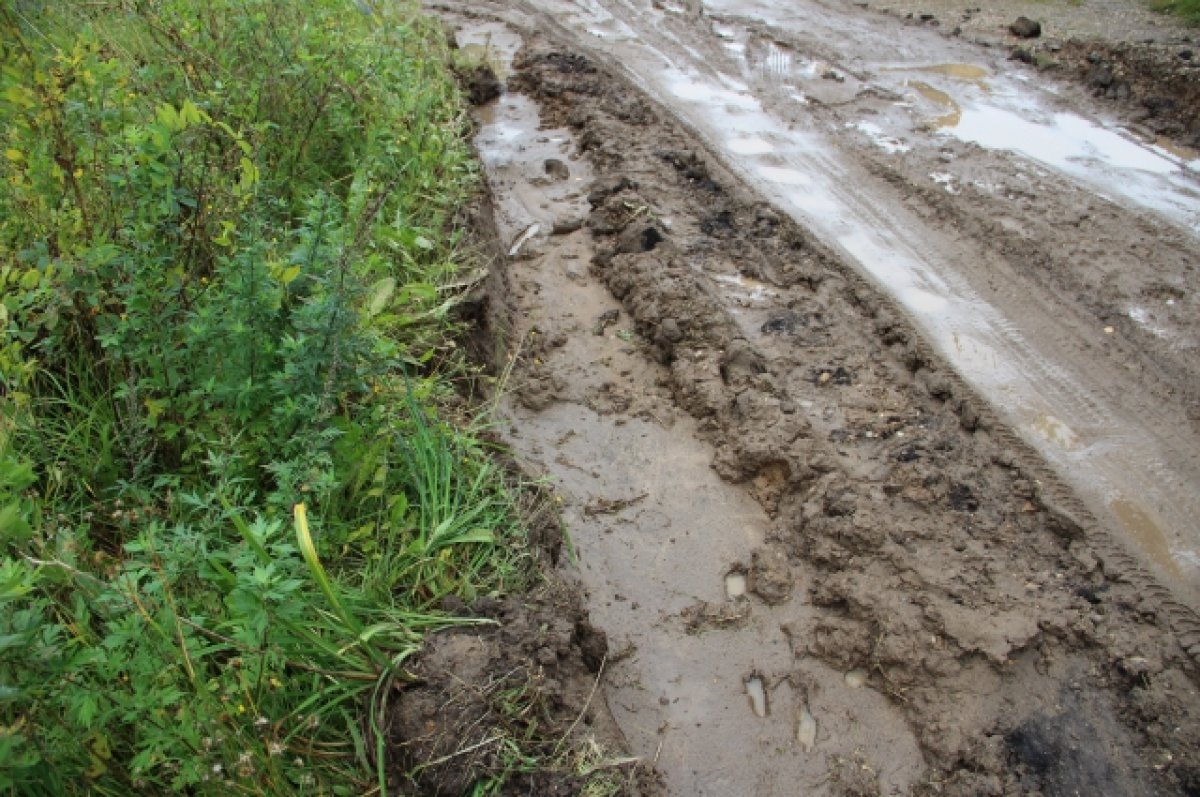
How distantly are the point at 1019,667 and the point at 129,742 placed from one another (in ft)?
9.65

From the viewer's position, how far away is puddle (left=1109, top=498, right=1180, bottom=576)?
11.9 feet

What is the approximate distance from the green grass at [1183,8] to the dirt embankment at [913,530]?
5623 mm

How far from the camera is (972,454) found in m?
4.07

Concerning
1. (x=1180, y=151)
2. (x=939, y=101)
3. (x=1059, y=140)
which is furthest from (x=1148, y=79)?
(x=939, y=101)

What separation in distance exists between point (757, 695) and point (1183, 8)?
8.64 m

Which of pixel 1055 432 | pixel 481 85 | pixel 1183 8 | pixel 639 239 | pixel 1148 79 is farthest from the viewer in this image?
pixel 1183 8

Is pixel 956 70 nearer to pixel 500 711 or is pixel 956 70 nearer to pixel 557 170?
pixel 557 170

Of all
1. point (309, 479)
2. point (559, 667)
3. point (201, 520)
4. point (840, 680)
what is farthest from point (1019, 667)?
point (201, 520)

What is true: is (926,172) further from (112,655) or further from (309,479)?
(112,655)

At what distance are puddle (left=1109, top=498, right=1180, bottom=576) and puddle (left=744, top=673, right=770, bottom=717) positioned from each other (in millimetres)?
1776

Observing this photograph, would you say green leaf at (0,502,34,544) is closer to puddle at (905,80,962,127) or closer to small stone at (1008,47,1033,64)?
puddle at (905,80,962,127)

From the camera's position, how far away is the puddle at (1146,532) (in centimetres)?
364

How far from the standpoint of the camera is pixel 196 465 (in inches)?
118

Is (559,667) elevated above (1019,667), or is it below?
above
